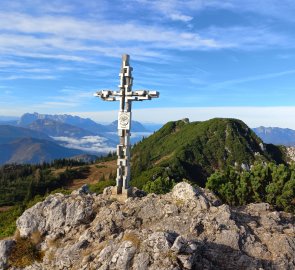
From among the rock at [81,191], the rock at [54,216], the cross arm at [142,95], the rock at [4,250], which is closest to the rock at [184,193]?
the rock at [54,216]

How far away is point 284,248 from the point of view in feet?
61.1

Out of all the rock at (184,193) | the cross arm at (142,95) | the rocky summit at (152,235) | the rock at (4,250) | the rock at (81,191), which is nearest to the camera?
the rocky summit at (152,235)

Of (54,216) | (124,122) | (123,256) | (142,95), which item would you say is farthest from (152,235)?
(142,95)

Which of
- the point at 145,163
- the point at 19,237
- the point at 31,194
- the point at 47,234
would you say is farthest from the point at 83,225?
the point at 145,163

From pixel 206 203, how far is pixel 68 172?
16570cm

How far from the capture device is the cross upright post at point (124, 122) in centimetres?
2406

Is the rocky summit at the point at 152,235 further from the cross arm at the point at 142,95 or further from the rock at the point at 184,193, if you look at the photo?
the cross arm at the point at 142,95

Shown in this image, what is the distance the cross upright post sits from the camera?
24.1 meters

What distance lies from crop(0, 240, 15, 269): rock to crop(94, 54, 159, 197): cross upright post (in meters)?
6.56

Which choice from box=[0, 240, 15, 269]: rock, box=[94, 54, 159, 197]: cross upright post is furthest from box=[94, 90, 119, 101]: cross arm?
box=[0, 240, 15, 269]: rock

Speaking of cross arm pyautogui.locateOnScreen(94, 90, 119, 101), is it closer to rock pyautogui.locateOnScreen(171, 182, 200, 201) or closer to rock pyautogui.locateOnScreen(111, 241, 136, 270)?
rock pyautogui.locateOnScreen(171, 182, 200, 201)

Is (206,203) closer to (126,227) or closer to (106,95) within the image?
(126,227)

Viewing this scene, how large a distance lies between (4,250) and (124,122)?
9515 millimetres

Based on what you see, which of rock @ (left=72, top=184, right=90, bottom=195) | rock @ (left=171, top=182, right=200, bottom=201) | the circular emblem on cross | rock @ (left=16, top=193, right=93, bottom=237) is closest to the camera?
rock @ (left=16, top=193, right=93, bottom=237)
